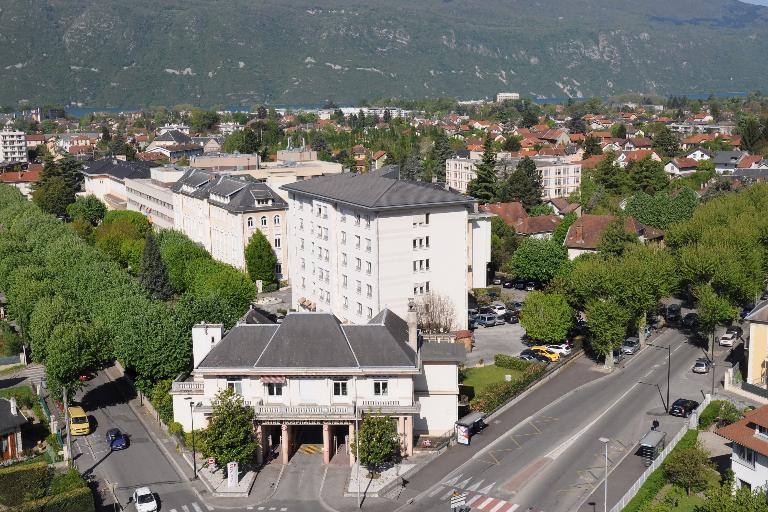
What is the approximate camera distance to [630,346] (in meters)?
Result: 62.0

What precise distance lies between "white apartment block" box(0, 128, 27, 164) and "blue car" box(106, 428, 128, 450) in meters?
152

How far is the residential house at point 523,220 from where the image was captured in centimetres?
9612

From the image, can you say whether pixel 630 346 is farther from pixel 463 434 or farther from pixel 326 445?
pixel 326 445

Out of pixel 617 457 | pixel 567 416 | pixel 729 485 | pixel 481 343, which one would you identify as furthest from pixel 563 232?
pixel 729 485

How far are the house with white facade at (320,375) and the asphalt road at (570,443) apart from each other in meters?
4.59

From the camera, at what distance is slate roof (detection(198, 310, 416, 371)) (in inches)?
A: 1713

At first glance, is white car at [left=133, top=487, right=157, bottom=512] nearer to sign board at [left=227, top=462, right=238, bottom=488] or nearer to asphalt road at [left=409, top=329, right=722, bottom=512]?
sign board at [left=227, top=462, right=238, bottom=488]

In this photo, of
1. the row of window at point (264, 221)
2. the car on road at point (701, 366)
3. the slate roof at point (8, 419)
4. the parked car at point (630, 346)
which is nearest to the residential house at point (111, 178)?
the row of window at point (264, 221)

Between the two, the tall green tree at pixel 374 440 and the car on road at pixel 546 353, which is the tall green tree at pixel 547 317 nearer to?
the car on road at pixel 546 353

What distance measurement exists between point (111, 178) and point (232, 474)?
95.6 metres

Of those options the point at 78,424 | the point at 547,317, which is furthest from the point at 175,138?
the point at 78,424

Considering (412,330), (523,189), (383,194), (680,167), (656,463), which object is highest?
(383,194)

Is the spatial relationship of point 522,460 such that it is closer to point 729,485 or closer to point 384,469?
point 384,469

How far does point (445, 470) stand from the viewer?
1699 inches
